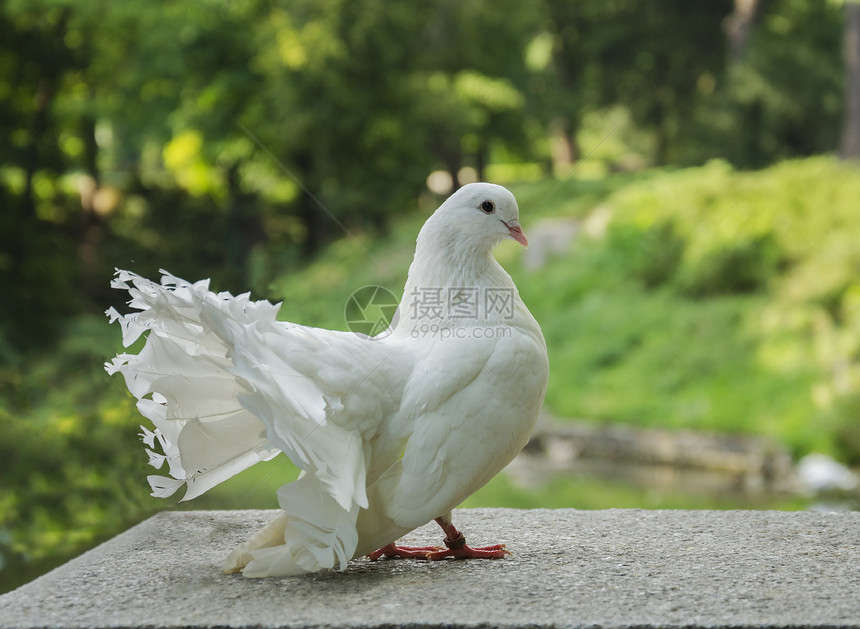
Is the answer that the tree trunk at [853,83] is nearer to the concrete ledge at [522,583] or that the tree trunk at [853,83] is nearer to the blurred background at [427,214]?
the blurred background at [427,214]

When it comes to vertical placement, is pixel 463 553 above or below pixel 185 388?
below

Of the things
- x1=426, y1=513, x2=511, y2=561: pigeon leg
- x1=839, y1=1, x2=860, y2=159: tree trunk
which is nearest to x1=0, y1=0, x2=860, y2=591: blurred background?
x1=839, y1=1, x2=860, y2=159: tree trunk

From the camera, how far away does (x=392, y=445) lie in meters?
3.27

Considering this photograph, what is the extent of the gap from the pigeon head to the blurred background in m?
1.70

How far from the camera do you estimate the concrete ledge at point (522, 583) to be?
2.87 m

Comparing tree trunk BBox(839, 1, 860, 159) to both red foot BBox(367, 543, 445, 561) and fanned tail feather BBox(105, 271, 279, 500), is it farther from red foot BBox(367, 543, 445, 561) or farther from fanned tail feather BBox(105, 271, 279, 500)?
fanned tail feather BBox(105, 271, 279, 500)

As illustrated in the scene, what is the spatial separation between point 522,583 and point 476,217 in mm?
1377

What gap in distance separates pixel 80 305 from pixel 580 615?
11171mm

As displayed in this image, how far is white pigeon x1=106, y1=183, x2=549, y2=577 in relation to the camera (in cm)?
297

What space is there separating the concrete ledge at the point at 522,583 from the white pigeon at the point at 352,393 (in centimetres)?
18

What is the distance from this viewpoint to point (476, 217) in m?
3.46

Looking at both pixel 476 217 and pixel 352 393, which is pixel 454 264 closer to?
pixel 476 217

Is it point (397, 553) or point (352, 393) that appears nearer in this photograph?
point (352, 393)

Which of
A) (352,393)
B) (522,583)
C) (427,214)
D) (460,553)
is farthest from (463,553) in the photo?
(427,214)
